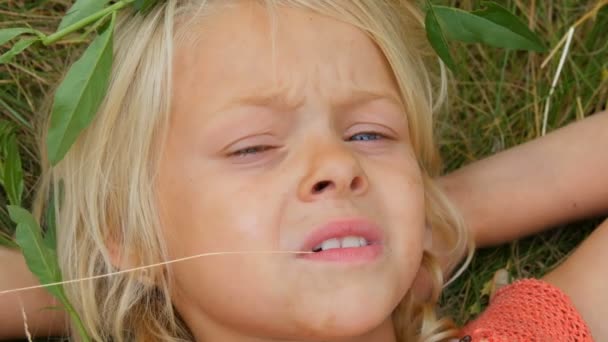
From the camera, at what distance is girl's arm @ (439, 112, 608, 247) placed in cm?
215

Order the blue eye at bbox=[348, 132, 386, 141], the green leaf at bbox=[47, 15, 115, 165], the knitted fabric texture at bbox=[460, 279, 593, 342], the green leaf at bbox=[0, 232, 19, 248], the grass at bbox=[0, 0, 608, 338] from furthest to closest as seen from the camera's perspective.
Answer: the grass at bbox=[0, 0, 608, 338]
the green leaf at bbox=[0, 232, 19, 248]
the knitted fabric texture at bbox=[460, 279, 593, 342]
the blue eye at bbox=[348, 132, 386, 141]
the green leaf at bbox=[47, 15, 115, 165]

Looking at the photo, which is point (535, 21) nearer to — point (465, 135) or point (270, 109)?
point (465, 135)

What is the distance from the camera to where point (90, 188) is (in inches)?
73.5

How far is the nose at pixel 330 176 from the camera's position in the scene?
1.63 meters

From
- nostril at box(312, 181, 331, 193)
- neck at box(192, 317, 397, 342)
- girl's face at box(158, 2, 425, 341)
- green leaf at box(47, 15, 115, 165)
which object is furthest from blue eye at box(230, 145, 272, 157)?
neck at box(192, 317, 397, 342)

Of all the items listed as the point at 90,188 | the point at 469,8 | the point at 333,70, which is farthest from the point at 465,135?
the point at 90,188

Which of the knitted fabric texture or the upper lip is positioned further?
the knitted fabric texture

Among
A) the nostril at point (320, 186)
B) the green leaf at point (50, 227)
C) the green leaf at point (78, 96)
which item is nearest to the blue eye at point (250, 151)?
the nostril at point (320, 186)

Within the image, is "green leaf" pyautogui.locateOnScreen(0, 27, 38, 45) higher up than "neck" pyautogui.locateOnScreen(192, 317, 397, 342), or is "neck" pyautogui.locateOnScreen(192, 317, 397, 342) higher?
"green leaf" pyautogui.locateOnScreen(0, 27, 38, 45)

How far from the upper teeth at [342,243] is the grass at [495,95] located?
736mm

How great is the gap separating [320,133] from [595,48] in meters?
1.12

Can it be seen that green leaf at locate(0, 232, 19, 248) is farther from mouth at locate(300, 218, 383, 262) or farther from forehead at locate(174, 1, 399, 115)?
mouth at locate(300, 218, 383, 262)

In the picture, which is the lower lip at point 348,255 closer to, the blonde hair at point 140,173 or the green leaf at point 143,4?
the blonde hair at point 140,173

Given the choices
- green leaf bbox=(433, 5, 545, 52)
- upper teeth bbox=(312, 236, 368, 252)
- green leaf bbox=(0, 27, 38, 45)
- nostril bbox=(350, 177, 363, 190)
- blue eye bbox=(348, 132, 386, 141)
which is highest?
green leaf bbox=(0, 27, 38, 45)
